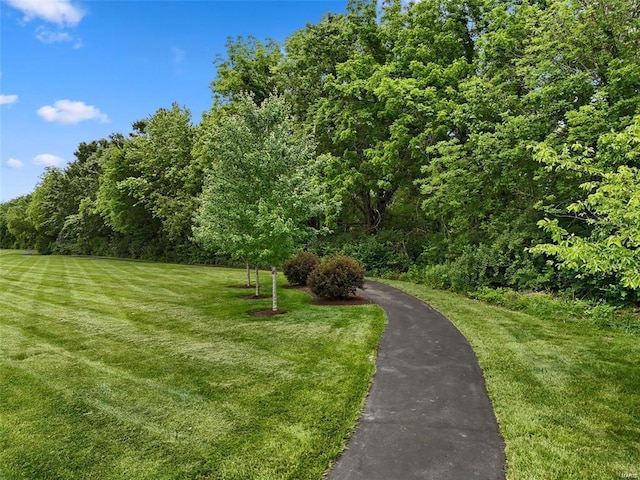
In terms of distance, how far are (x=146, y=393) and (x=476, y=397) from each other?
16.1 ft

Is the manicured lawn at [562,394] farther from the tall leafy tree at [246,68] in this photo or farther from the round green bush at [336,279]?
the tall leafy tree at [246,68]

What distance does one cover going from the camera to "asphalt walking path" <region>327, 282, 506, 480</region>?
396 centimetres

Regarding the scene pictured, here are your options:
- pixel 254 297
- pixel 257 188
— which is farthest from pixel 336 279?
pixel 257 188

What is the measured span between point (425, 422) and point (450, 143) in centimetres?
1312

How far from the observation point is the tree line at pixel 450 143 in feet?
34.6

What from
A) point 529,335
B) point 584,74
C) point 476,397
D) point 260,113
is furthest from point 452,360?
point 584,74

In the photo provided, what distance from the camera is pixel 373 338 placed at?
8.71m

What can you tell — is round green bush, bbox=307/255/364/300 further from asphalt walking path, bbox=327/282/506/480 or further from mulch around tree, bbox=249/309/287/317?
asphalt walking path, bbox=327/282/506/480

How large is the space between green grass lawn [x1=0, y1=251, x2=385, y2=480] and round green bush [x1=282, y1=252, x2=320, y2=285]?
5355mm

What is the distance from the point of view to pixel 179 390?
5.87m

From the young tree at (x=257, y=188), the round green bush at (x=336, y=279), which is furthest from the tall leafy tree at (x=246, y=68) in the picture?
the round green bush at (x=336, y=279)

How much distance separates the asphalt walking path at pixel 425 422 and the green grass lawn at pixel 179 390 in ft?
1.03

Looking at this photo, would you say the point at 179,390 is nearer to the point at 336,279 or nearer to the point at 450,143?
the point at 336,279

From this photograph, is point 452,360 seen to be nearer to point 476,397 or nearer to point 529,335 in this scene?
point 476,397
